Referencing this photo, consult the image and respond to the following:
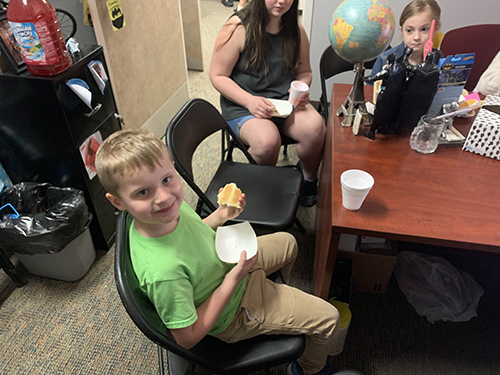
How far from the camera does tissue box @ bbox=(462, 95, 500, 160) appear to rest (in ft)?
4.08

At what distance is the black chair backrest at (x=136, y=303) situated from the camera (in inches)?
30.0

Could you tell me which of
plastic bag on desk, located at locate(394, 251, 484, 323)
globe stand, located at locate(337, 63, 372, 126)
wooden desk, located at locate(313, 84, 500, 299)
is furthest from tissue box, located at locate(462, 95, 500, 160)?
plastic bag on desk, located at locate(394, 251, 484, 323)

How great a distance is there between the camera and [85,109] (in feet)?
5.14

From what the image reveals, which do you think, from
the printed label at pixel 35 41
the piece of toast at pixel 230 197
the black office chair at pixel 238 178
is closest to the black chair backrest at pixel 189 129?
the black office chair at pixel 238 178

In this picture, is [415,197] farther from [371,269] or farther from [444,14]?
[444,14]

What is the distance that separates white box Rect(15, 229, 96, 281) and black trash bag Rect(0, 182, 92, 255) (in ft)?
0.31

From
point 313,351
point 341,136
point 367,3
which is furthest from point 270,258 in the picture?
point 367,3

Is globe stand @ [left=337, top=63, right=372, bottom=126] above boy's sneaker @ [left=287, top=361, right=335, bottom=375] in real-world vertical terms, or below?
above

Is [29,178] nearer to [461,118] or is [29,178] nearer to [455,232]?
[455,232]

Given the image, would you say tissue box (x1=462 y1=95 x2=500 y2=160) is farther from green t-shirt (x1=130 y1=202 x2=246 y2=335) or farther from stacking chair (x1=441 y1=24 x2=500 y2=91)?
stacking chair (x1=441 y1=24 x2=500 y2=91)

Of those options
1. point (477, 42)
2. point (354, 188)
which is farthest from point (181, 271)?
point (477, 42)

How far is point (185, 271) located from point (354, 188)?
0.52 meters

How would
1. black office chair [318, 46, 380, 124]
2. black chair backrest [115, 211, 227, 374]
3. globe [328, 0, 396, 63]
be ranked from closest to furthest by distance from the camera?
black chair backrest [115, 211, 227, 374] → globe [328, 0, 396, 63] → black office chair [318, 46, 380, 124]

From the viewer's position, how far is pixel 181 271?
2.90 feet
